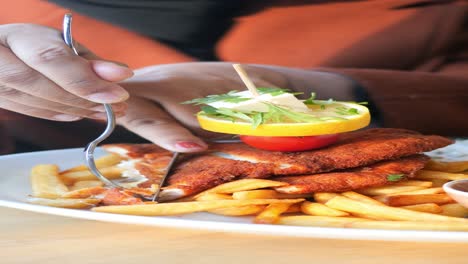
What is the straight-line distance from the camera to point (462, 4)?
1708mm

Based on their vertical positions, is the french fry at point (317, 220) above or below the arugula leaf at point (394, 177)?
below

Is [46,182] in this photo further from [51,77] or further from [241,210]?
[241,210]

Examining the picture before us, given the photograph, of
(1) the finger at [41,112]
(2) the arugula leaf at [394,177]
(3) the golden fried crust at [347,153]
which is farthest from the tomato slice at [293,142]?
(1) the finger at [41,112]

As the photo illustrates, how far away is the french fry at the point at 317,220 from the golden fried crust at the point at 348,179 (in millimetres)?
62

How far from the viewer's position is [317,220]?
78 centimetres

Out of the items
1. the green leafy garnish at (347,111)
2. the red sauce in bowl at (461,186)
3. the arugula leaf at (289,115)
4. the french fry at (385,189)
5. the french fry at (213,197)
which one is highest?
the green leafy garnish at (347,111)

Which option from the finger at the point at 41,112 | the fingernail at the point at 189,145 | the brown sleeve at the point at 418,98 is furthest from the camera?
the brown sleeve at the point at 418,98

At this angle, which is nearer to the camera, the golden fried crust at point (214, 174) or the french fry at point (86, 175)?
the golden fried crust at point (214, 174)

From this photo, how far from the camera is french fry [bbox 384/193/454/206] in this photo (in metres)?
0.83

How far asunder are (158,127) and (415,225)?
52 cm

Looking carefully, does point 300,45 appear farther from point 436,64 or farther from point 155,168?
point 155,168

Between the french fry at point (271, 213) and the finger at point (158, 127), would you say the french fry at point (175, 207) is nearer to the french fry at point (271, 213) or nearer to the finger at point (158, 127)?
the french fry at point (271, 213)

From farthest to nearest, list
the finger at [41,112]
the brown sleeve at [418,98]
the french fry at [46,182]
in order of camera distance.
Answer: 1. the brown sleeve at [418,98]
2. the finger at [41,112]
3. the french fry at [46,182]

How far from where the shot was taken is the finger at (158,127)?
106cm
